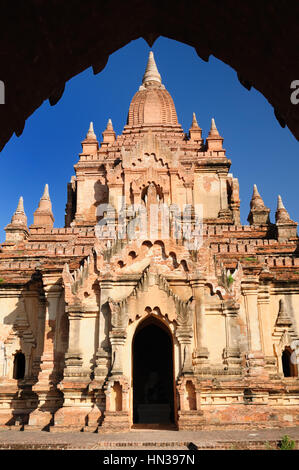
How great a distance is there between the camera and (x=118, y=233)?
16.4 metres

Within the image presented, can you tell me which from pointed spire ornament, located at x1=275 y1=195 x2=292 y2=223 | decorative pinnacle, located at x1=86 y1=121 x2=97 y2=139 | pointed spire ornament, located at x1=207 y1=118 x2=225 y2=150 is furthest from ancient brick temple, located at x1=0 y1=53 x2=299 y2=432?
decorative pinnacle, located at x1=86 y1=121 x2=97 y2=139

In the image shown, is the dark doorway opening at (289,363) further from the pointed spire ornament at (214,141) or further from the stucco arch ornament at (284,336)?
the pointed spire ornament at (214,141)

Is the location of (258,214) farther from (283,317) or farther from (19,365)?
(19,365)

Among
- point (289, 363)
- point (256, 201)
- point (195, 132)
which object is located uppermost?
point (195, 132)

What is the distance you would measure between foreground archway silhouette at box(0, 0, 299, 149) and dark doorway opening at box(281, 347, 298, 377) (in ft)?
44.5

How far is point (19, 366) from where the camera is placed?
702 inches

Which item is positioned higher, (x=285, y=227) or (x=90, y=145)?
(x=90, y=145)

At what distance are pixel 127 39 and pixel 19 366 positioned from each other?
15258 mm

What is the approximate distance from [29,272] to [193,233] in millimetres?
7079

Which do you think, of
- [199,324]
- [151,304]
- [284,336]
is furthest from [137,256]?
[284,336]

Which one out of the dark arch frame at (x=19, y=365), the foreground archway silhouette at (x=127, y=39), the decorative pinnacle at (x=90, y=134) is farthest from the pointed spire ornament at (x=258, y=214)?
the foreground archway silhouette at (x=127, y=39)

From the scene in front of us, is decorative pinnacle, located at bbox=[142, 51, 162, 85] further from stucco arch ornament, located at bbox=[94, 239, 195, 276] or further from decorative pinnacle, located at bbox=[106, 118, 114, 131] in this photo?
stucco arch ornament, located at bbox=[94, 239, 195, 276]
